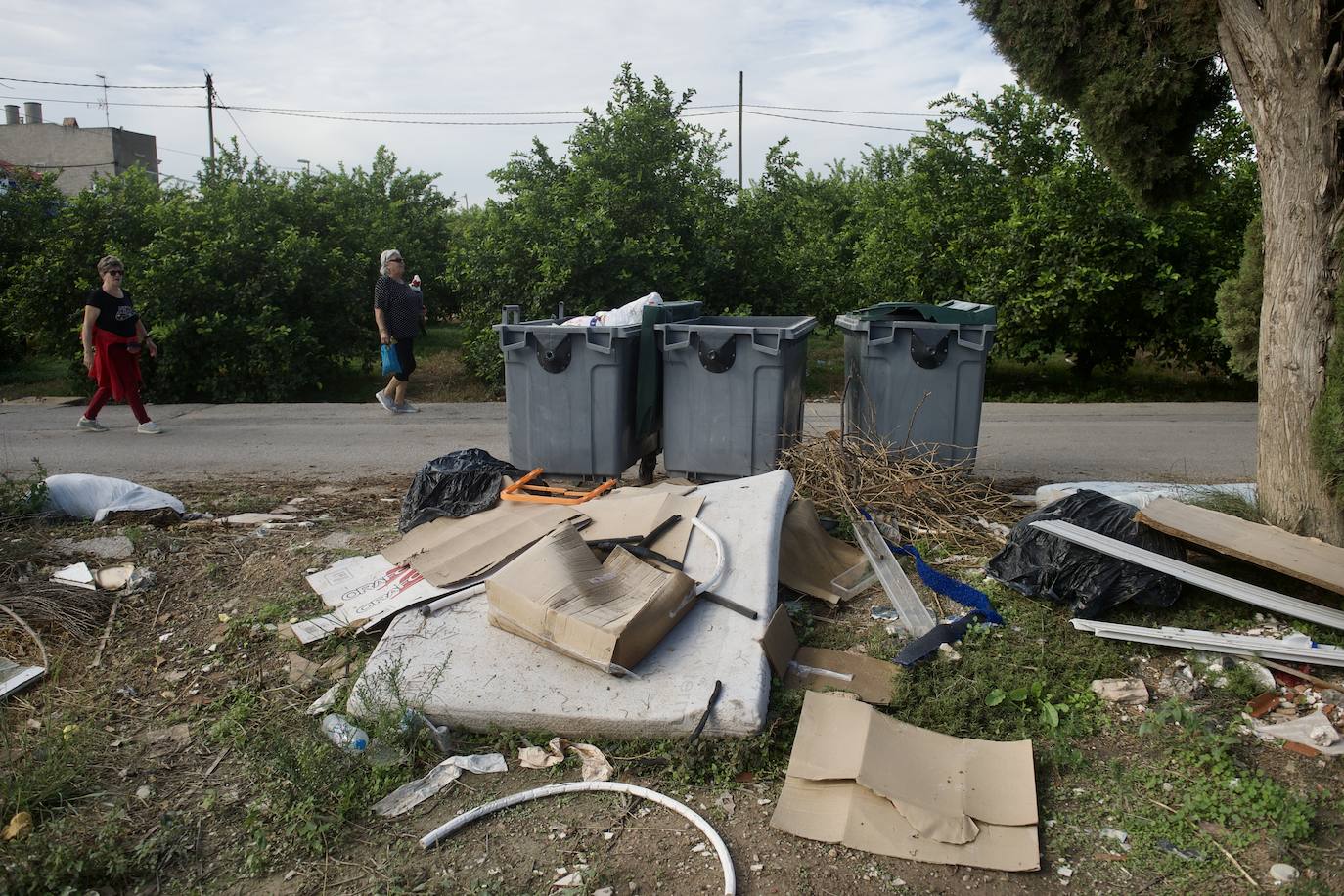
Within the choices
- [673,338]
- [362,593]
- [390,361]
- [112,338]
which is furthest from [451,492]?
[112,338]

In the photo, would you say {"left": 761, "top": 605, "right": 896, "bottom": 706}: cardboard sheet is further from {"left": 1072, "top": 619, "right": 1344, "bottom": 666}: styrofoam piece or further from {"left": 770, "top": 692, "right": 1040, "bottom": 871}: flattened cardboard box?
{"left": 1072, "top": 619, "right": 1344, "bottom": 666}: styrofoam piece

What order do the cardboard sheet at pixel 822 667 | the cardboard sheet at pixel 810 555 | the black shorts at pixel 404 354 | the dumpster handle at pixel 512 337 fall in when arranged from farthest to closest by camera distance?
the black shorts at pixel 404 354, the dumpster handle at pixel 512 337, the cardboard sheet at pixel 810 555, the cardboard sheet at pixel 822 667

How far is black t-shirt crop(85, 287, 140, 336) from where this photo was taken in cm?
860

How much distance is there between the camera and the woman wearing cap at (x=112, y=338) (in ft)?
28.2

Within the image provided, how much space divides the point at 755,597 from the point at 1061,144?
9.55m

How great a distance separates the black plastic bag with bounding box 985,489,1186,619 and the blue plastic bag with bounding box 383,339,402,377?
709cm

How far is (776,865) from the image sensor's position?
2797 millimetres

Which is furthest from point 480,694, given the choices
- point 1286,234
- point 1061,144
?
point 1061,144

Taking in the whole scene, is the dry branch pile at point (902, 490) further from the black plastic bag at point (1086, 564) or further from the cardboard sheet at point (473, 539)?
the cardboard sheet at point (473, 539)

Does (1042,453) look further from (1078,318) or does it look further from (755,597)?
(755,597)

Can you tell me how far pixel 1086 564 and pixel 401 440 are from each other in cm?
641

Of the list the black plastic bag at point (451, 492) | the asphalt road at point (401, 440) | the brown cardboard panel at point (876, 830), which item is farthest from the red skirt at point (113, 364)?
the brown cardboard panel at point (876, 830)

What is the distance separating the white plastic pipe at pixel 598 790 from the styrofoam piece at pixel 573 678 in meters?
0.28

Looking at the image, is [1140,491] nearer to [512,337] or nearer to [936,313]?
[936,313]
